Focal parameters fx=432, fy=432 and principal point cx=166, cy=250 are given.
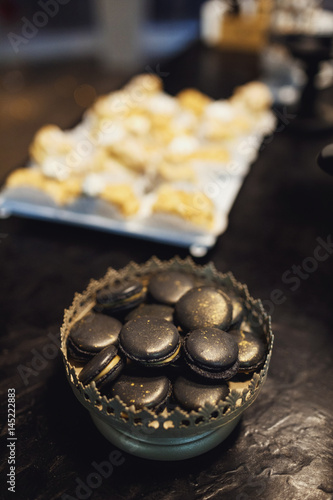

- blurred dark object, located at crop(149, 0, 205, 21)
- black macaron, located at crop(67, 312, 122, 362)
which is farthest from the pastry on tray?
blurred dark object, located at crop(149, 0, 205, 21)

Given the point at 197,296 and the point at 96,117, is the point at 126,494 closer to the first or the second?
the point at 197,296

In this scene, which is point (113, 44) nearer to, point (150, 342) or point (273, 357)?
point (273, 357)

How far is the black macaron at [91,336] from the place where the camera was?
1.04 m

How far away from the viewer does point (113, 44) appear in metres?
5.14

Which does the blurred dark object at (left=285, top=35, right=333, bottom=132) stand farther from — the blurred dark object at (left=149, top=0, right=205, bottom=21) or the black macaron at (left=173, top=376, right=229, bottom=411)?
the blurred dark object at (left=149, top=0, right=205, bottom=21)

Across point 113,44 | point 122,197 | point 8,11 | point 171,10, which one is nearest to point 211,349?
point 122,197

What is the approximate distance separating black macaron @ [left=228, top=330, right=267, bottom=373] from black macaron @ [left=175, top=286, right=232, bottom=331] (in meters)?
0.05

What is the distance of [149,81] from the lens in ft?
9.16

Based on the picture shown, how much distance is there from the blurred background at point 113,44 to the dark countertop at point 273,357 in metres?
0.80

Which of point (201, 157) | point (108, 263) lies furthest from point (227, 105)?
point (108, 263)

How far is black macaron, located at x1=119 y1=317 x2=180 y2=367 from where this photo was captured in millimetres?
958

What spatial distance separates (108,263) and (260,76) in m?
2.18

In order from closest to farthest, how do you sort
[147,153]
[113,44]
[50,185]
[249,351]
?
[249,351]
[50,185]
[147,153]
[113,44]

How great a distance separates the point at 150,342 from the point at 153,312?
0.55 ft
